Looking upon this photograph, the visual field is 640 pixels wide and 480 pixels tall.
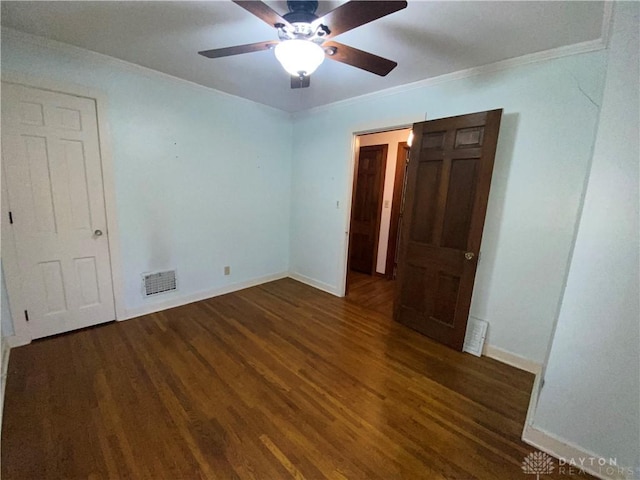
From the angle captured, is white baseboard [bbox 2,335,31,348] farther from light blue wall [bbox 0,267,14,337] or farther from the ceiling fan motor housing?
the ceiling fan motor housing

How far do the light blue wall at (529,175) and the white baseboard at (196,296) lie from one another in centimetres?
278

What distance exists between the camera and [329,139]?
3.50 meters

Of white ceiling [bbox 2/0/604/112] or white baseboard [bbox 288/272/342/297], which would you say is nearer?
white ceiling [bbox 2/0/604/112]

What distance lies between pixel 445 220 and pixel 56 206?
3.48 metres

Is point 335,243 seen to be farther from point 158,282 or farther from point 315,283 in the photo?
point 158,282

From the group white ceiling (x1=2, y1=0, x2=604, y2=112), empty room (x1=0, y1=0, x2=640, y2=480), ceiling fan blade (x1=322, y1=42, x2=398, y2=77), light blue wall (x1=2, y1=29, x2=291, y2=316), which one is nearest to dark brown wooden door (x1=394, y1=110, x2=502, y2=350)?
empty room (x1=0, y1=0, x2=640, y2=480)

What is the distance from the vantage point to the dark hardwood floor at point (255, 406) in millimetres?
1386

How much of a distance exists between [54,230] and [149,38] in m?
1.81

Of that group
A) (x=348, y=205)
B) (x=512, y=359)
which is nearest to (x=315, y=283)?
(x=348, y=205)

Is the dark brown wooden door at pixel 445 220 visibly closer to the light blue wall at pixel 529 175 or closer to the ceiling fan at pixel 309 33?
the light blue wall at pixel 529 175

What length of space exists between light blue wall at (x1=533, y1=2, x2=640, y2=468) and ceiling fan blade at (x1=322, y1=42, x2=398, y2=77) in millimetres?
1083

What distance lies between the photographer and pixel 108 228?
8.36 feet

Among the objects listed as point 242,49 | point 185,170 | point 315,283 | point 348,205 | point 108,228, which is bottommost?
point 315,283

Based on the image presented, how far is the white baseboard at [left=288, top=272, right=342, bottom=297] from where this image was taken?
3.68 m
